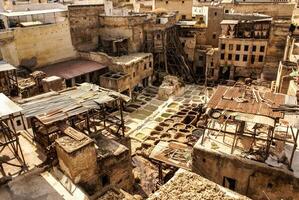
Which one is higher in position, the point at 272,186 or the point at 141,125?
the point at 272,186

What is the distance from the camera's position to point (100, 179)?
16.6 meters

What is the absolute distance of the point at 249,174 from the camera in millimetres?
14812

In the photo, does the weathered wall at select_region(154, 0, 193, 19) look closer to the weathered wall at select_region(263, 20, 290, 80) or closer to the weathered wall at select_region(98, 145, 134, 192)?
the weathered wall at select_region(263, 20, 290, 80)

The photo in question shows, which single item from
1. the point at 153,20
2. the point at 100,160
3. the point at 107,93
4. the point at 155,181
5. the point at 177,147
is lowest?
the point at 155,181

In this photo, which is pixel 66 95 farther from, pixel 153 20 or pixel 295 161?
pixel 153 20

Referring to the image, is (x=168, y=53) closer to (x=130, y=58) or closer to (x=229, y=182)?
(x=130, y=58)

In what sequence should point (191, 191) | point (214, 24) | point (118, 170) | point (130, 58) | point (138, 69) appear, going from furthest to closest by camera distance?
1. point (214, 24)
2. point (130, 58)
3. point (138, 69)
4. point (118, 170)
5. point (191, 191)

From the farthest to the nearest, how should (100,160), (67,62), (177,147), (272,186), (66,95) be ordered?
(67,62) < (177,147) < (66,95) < (100,160) < (272,186)

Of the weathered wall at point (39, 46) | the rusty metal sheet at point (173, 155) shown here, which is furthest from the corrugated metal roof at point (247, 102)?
the weathered wall at point (39, 46)

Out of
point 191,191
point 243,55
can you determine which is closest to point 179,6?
point 243,55

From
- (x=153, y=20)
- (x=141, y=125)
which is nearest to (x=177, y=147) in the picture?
(x=141, y=125)

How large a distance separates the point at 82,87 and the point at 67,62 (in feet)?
61.9

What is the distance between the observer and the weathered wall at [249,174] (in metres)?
14.2

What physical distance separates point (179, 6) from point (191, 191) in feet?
159
